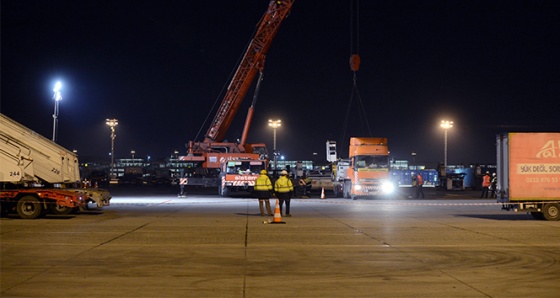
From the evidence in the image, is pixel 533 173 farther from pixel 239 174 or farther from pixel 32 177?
pixel 239 174

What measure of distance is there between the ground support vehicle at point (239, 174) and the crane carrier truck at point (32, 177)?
19.9 m

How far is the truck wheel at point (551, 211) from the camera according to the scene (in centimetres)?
2395

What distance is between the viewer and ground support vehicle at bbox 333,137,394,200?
128 feet

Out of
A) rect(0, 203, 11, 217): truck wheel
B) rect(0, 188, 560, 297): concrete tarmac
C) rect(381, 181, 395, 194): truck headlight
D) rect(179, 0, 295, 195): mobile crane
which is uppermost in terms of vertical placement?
rect(179, 0, 295, 195): mobile crane

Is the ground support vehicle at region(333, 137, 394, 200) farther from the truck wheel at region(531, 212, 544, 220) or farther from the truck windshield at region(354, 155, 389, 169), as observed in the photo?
the truck wheel at region(531, 212, 544, 220)

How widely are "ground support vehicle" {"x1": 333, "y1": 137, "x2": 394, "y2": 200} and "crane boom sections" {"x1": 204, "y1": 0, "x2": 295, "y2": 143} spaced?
54.5 feet

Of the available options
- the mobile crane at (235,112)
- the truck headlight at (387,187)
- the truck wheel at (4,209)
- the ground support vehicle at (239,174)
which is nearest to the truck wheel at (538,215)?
the truck headlight at (387,187)

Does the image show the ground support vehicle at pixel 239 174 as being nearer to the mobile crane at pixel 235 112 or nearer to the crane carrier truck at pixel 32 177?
the mobile crane at pixel 235 112

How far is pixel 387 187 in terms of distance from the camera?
3878cm

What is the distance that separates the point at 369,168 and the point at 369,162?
1.23 feet

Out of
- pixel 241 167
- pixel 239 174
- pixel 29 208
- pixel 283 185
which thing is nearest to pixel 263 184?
pixel 283 185

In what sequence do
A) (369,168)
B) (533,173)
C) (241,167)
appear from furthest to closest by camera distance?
(241,167)
(369,168)
(533,173)

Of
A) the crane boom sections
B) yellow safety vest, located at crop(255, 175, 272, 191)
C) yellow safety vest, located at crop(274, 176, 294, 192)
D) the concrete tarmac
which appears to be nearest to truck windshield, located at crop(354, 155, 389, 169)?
yellow safety vest, located at crop(255, 175, 272, 191)

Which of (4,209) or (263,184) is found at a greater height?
(263,184)
